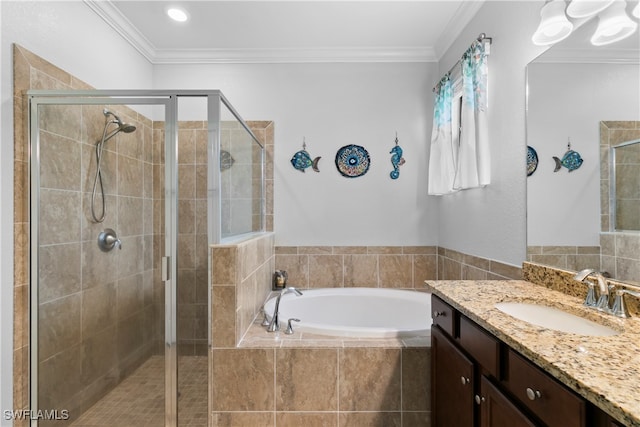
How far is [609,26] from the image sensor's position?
1.18 meters

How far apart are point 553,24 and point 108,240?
236 cm

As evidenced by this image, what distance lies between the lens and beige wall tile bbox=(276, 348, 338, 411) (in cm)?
166

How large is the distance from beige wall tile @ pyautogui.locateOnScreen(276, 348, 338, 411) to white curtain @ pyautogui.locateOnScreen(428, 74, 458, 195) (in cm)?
153

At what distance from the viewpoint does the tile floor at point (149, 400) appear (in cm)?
166

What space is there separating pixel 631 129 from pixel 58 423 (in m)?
2.86

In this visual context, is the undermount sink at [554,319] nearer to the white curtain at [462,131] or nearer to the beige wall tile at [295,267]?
the white curtain at [462,131]

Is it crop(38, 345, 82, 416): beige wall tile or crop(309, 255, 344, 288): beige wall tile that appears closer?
crop(38, 345, 82, 416): beige wall tile

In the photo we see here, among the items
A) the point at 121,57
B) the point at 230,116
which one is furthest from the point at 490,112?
the point at 121,57

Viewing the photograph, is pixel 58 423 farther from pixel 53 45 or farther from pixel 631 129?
pixel 631 129

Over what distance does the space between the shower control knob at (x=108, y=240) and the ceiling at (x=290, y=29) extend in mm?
1574

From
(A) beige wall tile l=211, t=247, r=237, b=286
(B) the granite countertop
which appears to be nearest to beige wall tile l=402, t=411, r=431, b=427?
(B) the granite countertop

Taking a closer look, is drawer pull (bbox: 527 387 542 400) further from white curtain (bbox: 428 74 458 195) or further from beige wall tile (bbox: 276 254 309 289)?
beige wall tile (bbox: 276 254 309 289)

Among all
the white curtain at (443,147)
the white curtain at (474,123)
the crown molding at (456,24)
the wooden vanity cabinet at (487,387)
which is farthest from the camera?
the white curtain at (443,147)
